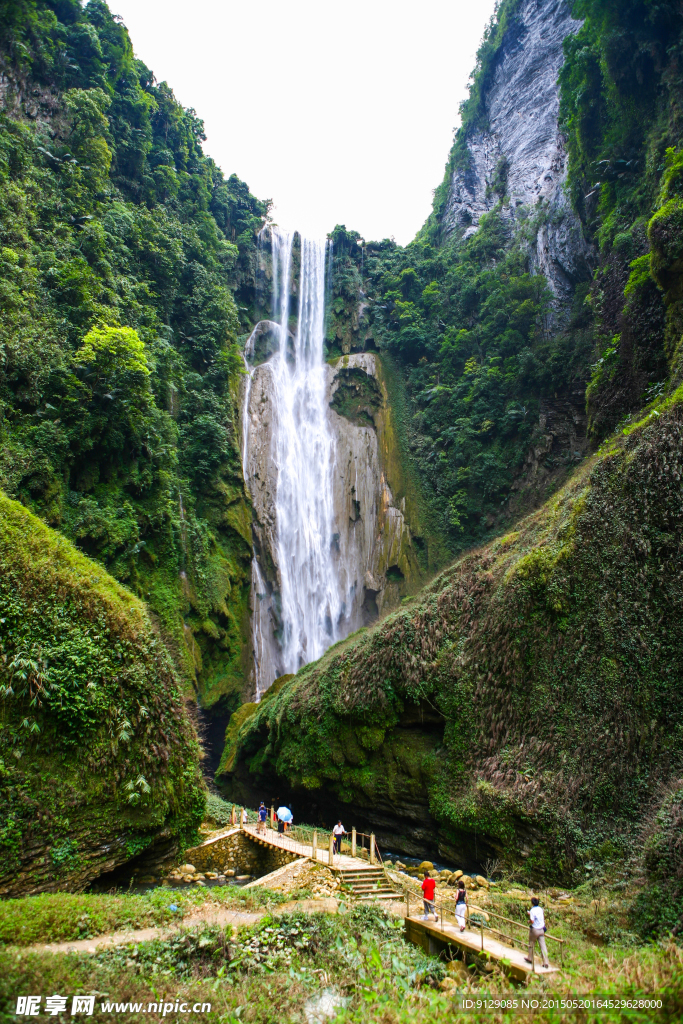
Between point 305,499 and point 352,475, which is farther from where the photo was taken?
point 352,475

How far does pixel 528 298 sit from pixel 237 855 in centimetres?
2678

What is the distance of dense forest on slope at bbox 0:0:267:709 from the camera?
16.5 meters

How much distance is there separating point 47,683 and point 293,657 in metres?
19.7

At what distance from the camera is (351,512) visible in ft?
98.0

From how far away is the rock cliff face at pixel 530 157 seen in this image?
83.9 feet

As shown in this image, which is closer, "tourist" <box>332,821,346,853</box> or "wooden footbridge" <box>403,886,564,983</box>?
"wooden footbridge" <box>403,886,564,983</box>

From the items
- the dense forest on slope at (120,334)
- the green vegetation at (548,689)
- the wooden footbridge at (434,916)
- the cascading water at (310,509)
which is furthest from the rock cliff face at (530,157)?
the wooden footbridge at (434,916)

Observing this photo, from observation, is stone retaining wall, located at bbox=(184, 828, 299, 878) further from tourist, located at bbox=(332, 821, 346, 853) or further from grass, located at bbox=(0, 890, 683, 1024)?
grass, located at bbox=(0, 890, 683, 1024)

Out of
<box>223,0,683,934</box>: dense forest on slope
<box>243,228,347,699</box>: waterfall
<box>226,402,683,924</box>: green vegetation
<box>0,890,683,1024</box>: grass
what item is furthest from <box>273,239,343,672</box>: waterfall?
<box>0,890,683,1024</box>: grass

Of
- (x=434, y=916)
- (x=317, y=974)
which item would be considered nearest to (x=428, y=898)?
(x=434, y=916)

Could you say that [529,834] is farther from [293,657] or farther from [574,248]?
[574,248]

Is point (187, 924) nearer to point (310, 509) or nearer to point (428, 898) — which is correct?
point (428, 898)

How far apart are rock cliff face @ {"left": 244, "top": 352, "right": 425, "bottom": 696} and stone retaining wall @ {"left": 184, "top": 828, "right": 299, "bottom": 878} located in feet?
40.4

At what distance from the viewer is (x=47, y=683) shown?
783cm
